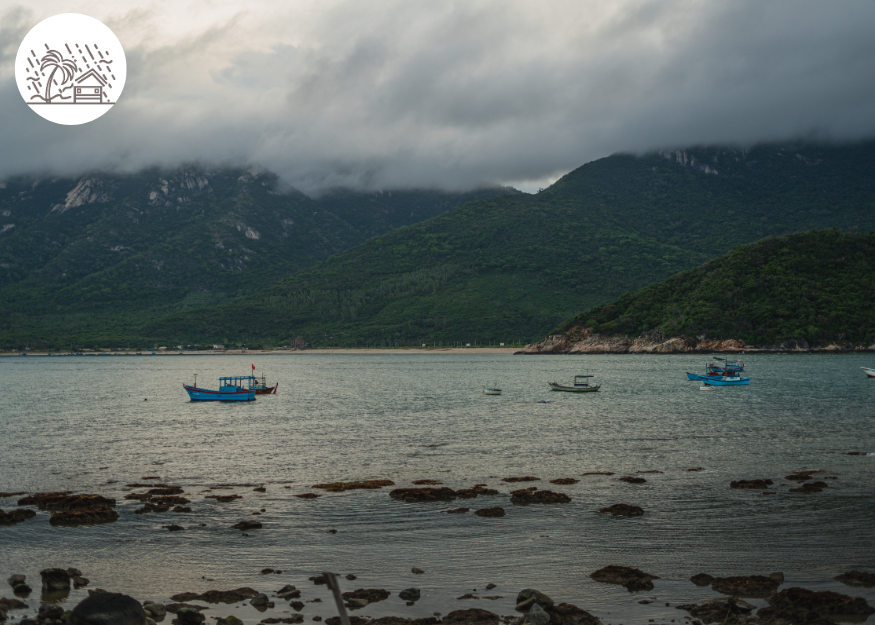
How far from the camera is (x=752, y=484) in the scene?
2991 cm

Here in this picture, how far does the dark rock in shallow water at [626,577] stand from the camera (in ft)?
57.5

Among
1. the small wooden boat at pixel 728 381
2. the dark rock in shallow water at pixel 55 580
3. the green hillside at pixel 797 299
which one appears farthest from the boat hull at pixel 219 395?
the green hillside at pixel 797 299

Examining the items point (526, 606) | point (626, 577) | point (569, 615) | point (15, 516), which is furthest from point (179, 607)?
point (15, 516)

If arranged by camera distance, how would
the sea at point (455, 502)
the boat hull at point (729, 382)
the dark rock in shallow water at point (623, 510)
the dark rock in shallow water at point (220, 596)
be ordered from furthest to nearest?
the boat hull at point (729, 382)
the dark rock in shallow water at point (623, 510)
the sea at point (455, 502)
the dark rock in shallow water at point (220, 596)

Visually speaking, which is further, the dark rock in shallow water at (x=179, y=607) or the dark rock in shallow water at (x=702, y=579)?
the dark rock in shallow water at (x=702, y=579)

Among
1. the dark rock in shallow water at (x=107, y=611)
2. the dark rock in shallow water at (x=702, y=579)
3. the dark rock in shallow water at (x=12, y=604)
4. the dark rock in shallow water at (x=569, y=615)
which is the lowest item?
the dark rock in shallow water at (x=12, y=604)

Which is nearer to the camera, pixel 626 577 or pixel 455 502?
Result: pixel 626 577

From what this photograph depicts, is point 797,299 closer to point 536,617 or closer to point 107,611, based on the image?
point 536,617

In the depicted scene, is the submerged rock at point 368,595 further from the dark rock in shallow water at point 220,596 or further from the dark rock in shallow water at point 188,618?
the dark rock in shallow water at point 188,618

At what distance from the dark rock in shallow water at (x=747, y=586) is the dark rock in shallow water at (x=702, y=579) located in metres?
0.13

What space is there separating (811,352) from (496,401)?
447 feet

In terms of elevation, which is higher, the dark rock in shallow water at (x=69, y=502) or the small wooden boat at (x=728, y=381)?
the small wooden boat at (x=728, y=381)

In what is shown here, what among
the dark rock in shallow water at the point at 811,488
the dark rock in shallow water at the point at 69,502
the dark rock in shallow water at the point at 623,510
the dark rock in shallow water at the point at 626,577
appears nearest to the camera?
the dark rock in shallow water at the point at 626,577

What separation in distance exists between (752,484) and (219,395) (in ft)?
231
